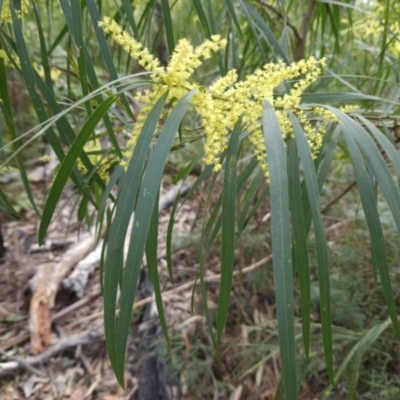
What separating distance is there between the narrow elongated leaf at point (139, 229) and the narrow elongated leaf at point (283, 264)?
0.32ft

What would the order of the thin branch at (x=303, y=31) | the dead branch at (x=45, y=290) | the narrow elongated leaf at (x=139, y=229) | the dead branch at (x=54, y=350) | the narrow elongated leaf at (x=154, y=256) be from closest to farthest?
the narrow elongated leaf at (x=139, y=229) < the narrow elongated leaf at (x=154, y=256) < the thin branch at (x=303, y=31) < the dead branch at (x=54, y=350) < the dead branch at (x=45, y=290)

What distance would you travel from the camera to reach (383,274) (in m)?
0.43

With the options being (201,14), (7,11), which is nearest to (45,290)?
(7,11)

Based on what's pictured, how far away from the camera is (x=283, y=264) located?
34 centimetres

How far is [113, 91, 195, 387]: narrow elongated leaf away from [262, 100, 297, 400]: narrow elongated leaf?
98 mm

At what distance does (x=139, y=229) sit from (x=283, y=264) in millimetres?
127

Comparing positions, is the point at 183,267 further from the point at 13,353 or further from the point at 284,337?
the point at 284,337

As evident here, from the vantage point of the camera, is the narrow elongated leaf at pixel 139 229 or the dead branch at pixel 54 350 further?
the dead branch at pixel 54 350

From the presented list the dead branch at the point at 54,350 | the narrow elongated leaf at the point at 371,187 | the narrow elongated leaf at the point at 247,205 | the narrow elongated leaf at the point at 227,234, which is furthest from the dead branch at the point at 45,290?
the narrow elongated leaf at the point at 371,187

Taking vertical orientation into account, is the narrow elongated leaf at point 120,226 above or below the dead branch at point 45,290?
above

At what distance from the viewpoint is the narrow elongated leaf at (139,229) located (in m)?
0.33

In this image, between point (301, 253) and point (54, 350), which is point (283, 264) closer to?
point (301, 253)

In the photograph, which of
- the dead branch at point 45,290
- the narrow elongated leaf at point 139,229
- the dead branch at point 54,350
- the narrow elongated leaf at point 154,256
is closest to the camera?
the narrow elongated leaf at point 139,229

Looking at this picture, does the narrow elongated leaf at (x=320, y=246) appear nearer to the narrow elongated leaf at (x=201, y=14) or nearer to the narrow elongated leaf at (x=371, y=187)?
the narrow elongated leaf at (x=371, y=187)
